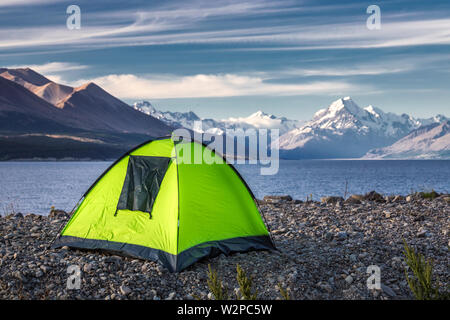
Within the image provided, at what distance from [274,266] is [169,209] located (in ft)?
9.22

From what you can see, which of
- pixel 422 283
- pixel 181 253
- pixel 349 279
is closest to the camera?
pixel 422 283

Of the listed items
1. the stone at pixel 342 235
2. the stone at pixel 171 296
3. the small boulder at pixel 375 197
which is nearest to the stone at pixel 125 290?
the stone at pixel 171 296

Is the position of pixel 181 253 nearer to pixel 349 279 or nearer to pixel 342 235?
pixel 349 279

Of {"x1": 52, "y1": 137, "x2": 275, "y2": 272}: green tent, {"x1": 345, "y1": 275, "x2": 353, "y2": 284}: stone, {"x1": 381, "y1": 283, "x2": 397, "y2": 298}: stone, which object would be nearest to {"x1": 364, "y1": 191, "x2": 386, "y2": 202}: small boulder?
{"x1": 52, "y1": 137, "x2": 275, "y2": 272}: green tent

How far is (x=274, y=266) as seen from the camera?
33.2ft

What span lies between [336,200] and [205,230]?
1211 cm

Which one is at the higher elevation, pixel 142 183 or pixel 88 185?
pixel 142 183

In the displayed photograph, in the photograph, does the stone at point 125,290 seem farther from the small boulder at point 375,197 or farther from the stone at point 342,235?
the small boulder at point 375,197

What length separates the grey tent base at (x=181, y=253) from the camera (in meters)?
9.99

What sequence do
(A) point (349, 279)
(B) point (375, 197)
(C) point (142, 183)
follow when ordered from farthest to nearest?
(B) point (375, 197)
(C) point (142, 183)
(A) point (349, 279)

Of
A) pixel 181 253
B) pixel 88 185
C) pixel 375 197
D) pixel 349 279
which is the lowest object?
pixel 88 185

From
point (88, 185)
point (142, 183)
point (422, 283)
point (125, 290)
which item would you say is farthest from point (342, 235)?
point (88, 185)

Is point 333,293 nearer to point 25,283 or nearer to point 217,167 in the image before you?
point 217,167
